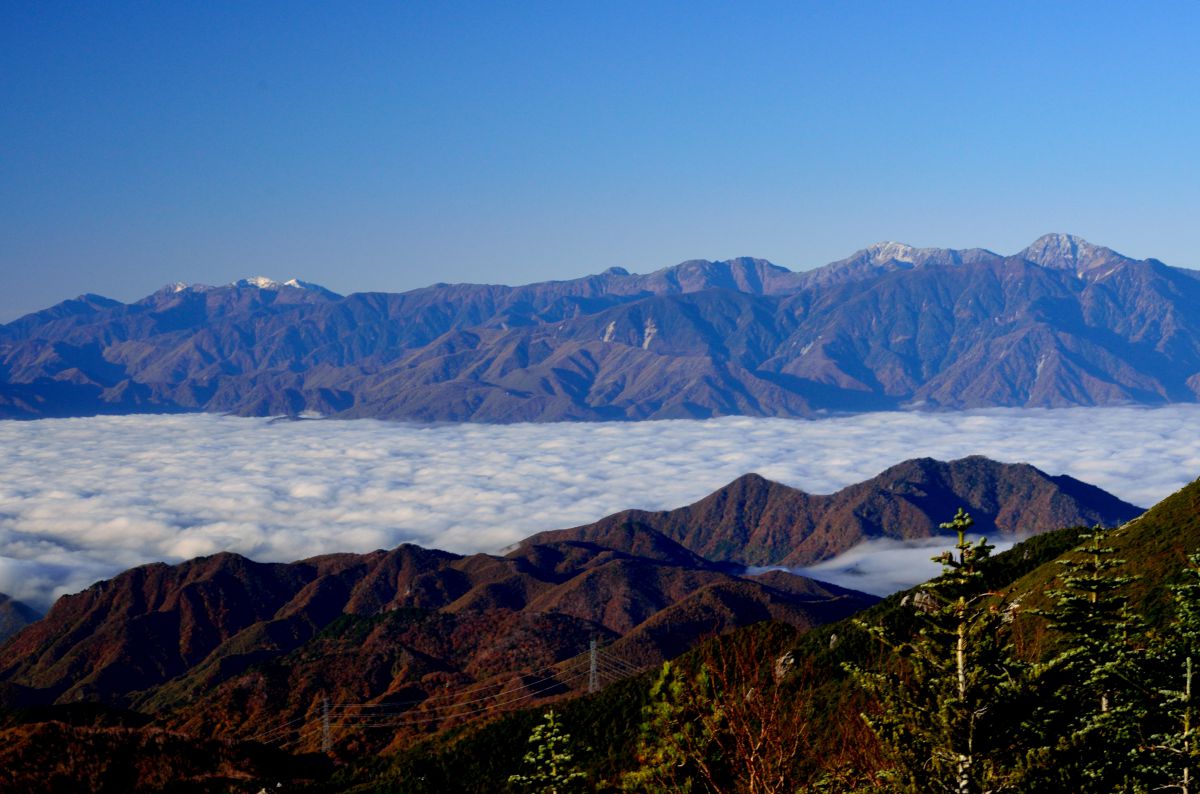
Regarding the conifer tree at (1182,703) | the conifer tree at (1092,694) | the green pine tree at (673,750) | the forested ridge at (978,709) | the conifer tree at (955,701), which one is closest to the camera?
the conifer tree at (955,701)

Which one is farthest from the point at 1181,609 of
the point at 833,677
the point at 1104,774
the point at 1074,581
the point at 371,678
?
the point at 371,678

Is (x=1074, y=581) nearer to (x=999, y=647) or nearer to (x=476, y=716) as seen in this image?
(x=999, y=647)

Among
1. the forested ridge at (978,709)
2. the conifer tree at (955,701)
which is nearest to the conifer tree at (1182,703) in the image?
the forested ridge at (978,709)

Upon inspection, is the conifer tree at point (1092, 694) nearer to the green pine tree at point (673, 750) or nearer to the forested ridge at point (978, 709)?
the forested ridge at point (978, 709)

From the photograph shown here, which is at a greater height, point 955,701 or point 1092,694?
point 955,701

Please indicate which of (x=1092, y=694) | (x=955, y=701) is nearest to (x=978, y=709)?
(x=955, y=701)

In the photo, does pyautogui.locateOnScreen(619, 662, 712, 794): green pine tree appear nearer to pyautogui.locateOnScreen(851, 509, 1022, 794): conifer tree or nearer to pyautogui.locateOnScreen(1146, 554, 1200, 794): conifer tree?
pyautogui.locateOnScreen(851, 509, 1022, 794): conifer tree

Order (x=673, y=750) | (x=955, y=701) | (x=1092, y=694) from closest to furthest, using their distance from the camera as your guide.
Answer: (x=955, y=701) < (x=673, y=750) < (x=1092, y=694)

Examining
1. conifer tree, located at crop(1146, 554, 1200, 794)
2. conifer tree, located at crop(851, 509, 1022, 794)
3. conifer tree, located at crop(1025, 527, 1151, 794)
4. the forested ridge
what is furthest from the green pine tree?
conifer tree, located at crop(1146, 554, 1200, 794)

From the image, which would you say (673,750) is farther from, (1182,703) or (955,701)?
(1182,703)
